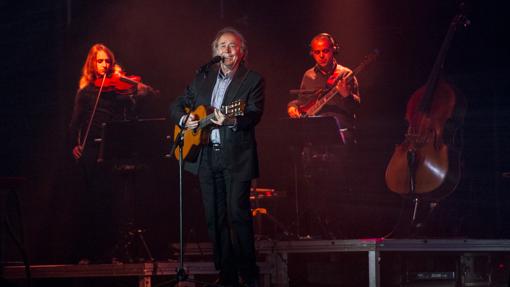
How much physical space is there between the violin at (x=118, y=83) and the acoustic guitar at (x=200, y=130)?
5.38ft

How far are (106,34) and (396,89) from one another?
3069 millimetres

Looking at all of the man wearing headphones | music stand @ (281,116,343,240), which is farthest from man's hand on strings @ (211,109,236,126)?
the man wearing headphones

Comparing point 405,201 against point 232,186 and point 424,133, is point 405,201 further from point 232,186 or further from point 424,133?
point 232,186

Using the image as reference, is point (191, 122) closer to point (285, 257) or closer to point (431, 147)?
point (285, 257)

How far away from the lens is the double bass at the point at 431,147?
6352 mm

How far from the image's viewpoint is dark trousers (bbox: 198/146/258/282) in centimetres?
523

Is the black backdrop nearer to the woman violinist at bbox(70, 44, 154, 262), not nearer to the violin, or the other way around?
the woman violinist at bbox(70, 44, 154, 262)

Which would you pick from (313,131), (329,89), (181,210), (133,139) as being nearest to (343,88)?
(329,89)

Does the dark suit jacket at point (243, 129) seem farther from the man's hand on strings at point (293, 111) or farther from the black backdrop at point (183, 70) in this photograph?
the black backdrop at point (183, 70)

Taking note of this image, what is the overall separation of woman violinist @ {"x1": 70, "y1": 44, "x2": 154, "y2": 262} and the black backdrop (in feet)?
3.02

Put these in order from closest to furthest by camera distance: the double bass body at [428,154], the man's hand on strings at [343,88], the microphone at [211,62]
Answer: the microphone at [211,62]
the double bass body at [428,154]
the man's hand on strings at [343,88]

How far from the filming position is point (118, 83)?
6914 millimetres

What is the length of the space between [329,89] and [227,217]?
2.13 meters

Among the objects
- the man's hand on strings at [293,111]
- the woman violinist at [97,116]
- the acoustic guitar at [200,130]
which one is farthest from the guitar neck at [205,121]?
the man's hand on strings at [293,111]
